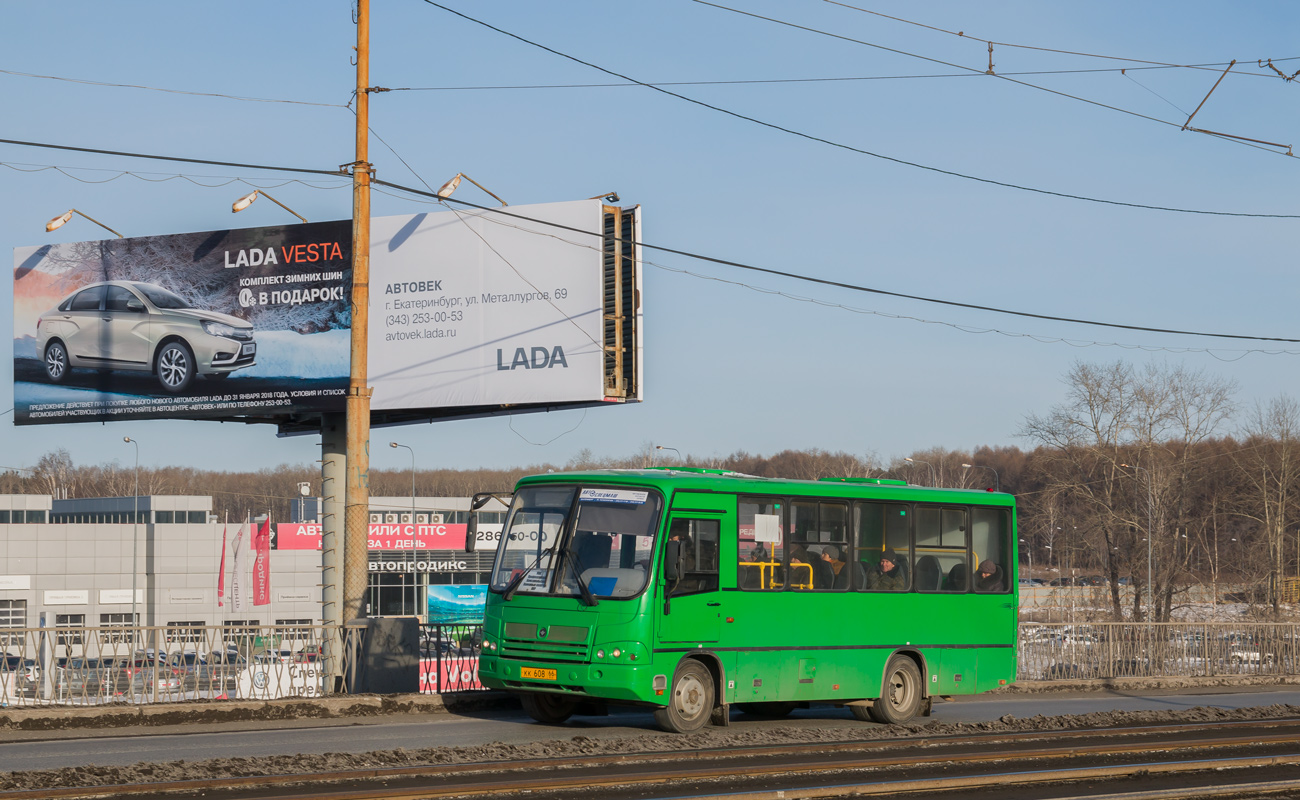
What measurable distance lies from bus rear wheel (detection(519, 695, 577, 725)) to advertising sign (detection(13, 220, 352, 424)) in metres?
15.8

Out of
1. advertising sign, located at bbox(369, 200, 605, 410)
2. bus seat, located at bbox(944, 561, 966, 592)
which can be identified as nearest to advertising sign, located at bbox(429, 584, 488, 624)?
advertising sign, located at bbox(369, 200, 605, 410)

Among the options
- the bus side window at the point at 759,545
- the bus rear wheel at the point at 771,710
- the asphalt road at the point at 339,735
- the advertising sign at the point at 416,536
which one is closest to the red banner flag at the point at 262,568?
the advertising sign at the point at 416,536

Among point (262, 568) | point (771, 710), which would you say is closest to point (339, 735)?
point (771, 710)

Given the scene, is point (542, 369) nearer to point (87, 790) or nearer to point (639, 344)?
point (639, 344)

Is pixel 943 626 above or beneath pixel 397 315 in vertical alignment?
beneath

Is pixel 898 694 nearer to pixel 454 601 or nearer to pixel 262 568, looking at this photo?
pixel 262 568

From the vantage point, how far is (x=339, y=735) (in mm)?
13336

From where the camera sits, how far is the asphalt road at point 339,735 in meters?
11.6

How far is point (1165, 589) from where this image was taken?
6228cm

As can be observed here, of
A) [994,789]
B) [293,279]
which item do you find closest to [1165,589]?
[293,279]

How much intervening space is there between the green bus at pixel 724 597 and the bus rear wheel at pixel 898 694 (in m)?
0.02

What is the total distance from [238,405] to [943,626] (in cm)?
1900

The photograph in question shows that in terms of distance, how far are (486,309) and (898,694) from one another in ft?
50.6

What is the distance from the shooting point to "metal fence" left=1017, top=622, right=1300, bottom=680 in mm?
23953
